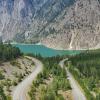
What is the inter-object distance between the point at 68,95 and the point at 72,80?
4233 centimetres

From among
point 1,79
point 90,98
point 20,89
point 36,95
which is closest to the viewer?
point 90,98

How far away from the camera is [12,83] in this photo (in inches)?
5541

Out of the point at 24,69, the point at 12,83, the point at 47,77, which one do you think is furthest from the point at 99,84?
the point at 24,69

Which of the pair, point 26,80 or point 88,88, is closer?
point 88,88

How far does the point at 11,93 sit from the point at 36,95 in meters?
9.96

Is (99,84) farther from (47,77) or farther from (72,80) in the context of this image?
(47,77)

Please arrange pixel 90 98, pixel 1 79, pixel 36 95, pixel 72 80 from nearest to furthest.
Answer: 1. pixel 90 98
2. pixel 36 95
3. pixel 1 79
4. pixel 72 80

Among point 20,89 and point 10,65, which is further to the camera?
point 10,65

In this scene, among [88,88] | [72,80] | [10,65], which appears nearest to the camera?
[88,88]

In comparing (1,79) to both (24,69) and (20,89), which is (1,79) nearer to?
(20,89)

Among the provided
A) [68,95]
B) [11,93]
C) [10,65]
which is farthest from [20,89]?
[10,65]

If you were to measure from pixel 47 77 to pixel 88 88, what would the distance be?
30.5m

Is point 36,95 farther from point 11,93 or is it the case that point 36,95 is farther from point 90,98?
point 90,98

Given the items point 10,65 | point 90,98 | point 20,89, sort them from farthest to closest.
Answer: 1. point 10,65
2. point 20,89
3. point 90,98
